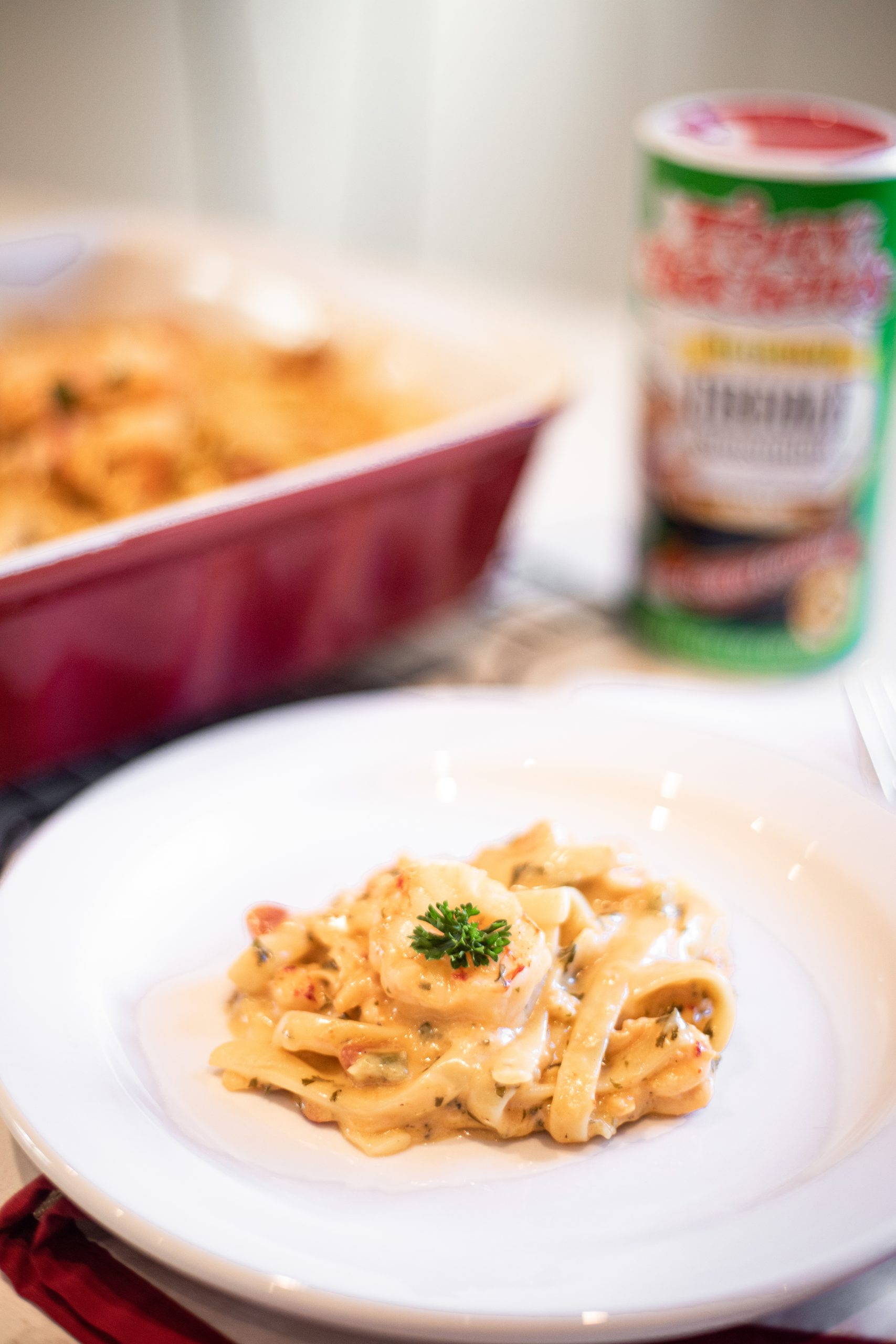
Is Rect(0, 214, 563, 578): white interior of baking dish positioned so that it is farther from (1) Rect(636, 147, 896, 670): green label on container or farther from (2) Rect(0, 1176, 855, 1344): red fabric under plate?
(2) Rect(0, 1176, 855, 1344): red fabric under plate

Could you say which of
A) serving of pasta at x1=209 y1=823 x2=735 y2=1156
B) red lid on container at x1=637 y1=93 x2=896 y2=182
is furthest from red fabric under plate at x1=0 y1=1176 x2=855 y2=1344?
red lid on container at x1=637 y1=93 x2=896 y2=182

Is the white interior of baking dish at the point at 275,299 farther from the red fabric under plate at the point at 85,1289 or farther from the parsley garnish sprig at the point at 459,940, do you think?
the red fabric under plate at the point at 85,1289

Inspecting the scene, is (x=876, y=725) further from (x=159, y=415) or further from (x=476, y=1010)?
(x=159, y=415)

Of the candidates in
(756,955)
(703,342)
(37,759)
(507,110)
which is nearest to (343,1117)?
(756,955)

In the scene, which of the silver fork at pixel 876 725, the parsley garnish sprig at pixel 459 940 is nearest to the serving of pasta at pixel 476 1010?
the parsley garnish sprig at pixel 459 940

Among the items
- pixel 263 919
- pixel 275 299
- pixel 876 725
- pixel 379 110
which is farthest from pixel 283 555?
pixel 379 110

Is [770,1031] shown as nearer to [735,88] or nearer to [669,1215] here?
[669,1215]
